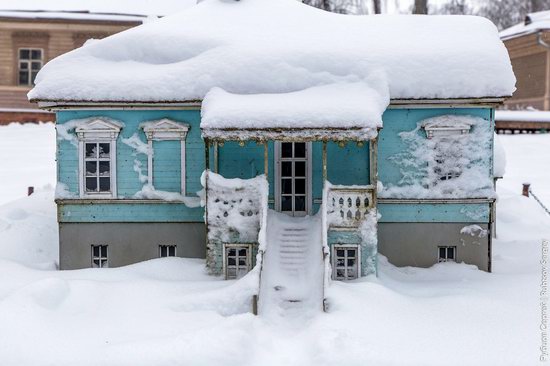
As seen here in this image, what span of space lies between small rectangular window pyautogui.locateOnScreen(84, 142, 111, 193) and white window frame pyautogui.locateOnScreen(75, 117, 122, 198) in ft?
0.19

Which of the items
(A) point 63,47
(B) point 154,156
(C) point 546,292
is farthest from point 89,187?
(A) point 63,47

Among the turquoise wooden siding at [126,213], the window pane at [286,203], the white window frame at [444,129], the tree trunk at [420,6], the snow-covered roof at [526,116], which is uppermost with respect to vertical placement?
the tree trunk at [420,6]

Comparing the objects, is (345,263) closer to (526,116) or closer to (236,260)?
(236,260)

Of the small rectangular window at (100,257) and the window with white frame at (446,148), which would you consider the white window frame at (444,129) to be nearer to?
the window with white frame at (446,148)

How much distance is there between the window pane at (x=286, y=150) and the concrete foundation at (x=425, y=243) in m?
2.76

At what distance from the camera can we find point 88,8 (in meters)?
33.6

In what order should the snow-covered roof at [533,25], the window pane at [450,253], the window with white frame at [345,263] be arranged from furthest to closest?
the snow-covered roof at [533,25] < the window pane at [450,253] < the window with white frame at [345,263]

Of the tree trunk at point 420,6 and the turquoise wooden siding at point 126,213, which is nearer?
the turquoise wooden siding at point 126,213

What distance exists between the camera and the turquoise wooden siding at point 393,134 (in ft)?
50.3

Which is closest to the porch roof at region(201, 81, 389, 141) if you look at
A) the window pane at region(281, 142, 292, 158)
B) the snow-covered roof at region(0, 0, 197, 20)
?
the window pane at region(281, 142, 292, 158)

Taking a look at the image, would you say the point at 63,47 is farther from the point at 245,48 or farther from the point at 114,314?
the point at 114,314

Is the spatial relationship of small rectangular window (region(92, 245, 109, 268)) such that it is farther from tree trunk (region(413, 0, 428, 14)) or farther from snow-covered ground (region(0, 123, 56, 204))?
tree trunk (region(413, 0, 428, 14))

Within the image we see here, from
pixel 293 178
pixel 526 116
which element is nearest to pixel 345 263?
pixel 293 178

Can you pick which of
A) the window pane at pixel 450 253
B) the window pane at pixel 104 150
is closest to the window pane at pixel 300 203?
the window pane at pixel 450 253
